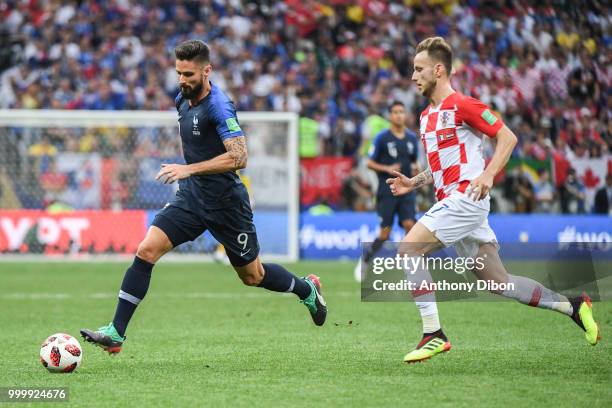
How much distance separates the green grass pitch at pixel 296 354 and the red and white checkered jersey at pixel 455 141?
1360mm

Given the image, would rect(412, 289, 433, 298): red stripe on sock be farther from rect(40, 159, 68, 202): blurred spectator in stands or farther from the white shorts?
rect(40, 159, 68, 202): blurred spectator in stands

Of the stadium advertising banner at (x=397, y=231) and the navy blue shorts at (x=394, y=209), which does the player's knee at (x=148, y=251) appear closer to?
the navy blue shorts at (x=394, y=209)

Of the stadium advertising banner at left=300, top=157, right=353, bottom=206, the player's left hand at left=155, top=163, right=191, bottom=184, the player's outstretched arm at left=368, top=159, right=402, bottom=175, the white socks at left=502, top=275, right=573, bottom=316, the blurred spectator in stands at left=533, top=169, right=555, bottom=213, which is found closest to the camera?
the player's left hand at left=155, top=163, right=191, bottom=184

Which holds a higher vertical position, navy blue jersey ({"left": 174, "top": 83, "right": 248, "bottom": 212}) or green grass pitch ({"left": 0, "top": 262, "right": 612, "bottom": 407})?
navy blue jersey ({"left": 174, "top": 83, "right": 248, "bottom": 212})

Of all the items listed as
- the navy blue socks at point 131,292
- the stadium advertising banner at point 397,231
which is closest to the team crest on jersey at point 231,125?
the navy blue socks at point 131,292

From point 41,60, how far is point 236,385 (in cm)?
1693

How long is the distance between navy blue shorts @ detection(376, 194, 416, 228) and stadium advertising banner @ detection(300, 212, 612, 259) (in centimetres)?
365

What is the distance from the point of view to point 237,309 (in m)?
11.8

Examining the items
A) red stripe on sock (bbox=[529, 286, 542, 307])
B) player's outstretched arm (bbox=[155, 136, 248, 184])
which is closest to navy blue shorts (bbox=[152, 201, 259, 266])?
player's outstretched arm (bbox=[155, 136, 248, 184])

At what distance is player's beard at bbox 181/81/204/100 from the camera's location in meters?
7.50

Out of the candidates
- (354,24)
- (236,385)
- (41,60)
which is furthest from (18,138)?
(236,385)

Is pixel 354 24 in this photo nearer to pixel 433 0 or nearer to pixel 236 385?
pixel 433 0

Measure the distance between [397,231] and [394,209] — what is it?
13.0ft

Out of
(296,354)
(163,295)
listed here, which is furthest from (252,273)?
(163,295)
